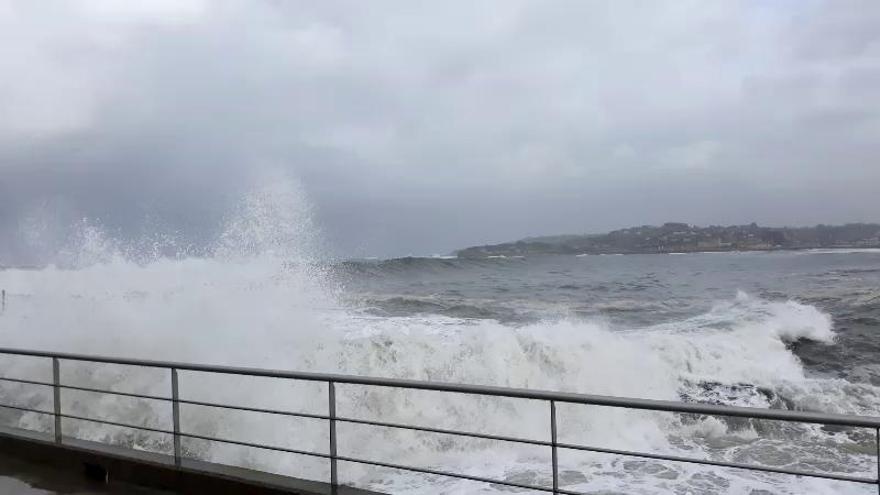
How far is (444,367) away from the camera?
45.9 feet

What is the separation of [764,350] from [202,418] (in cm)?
1339

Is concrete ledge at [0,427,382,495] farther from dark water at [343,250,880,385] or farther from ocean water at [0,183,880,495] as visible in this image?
dark water at [343,250,880,385]

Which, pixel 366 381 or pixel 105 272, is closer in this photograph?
pixel 366 381

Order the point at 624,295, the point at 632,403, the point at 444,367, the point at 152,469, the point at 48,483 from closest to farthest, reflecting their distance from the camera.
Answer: the point at 632,403 < the point at 152,469 < the point at 48,483 < the point at 444,367 < the point at 624,295

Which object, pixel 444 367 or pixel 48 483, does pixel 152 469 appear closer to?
pixel 48 483

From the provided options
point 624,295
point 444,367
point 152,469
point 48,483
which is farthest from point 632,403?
point 624,295

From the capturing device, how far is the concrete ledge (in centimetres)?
438

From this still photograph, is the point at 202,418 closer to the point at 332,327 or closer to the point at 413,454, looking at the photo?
the point at 413,454

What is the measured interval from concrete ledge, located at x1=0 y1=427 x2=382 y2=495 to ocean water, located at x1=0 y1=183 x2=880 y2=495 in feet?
8.47

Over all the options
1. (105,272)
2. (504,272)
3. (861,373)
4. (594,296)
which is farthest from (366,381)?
(504,272)

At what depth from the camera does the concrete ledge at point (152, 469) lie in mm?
4375

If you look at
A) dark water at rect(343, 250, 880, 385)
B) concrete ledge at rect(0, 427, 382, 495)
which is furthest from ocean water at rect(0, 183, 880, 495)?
concrete ledge at rect(0, 427, 382, 495)

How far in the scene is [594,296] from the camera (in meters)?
32.4

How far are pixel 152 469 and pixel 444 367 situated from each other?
9.40m
